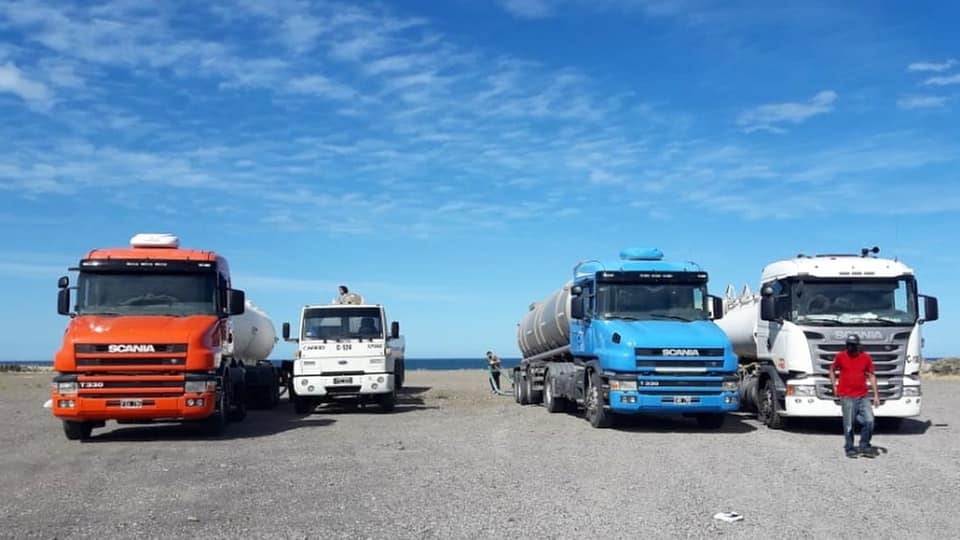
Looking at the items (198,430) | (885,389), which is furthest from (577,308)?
(198,430)

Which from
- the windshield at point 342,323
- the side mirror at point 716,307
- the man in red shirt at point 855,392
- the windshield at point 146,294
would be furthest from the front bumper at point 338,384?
the man in red shirt at point 855,392

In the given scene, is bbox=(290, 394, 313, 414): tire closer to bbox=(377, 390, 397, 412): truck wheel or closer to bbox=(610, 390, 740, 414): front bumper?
bbox=(377, 390, 397, 412): truck wheel

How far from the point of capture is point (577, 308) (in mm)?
19828

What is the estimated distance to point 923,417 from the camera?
2138 centimetres

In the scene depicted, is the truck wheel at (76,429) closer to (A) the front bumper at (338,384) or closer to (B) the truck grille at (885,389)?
(A) the front bumper at (338,384)

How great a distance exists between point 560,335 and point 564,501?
481 inches

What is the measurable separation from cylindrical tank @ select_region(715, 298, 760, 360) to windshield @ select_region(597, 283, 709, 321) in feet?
6.94

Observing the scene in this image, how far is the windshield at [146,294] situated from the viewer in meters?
17.1

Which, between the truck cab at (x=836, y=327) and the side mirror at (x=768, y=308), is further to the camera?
the side mirror at (x=768, y=308)

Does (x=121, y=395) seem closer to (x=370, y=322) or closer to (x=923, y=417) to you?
(x=370, y=322)

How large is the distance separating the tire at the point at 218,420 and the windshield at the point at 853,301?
10.5 meters

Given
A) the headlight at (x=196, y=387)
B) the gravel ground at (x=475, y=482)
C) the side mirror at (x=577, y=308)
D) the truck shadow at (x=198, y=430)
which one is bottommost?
the gravel ground at (x=475, y=482)

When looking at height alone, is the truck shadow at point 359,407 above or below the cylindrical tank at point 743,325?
below

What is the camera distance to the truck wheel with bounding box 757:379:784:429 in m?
18.5
